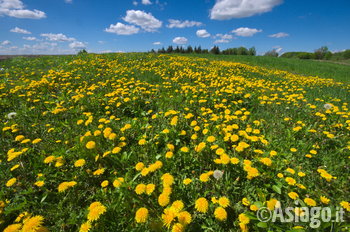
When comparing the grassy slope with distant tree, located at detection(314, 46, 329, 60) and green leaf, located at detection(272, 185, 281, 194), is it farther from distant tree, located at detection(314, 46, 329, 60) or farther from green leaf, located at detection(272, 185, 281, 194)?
distant tree, located at detection(314, 46, 329, 60)

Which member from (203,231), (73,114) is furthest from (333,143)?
(73,114)

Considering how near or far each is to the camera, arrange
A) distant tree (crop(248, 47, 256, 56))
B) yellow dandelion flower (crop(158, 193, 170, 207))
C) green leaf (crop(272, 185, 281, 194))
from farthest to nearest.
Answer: distant tree (crop(248, 47, 256, 56)), green leaf (crop(272, 185, 281, 194)), yellow dandelion flower (crop(158, 193, 170, 207))

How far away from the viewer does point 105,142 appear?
2.77 m

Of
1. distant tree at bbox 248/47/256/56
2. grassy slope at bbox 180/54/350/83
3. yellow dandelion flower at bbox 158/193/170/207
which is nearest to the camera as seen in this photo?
yellow dandelion flower at bbox 158/193/170/207

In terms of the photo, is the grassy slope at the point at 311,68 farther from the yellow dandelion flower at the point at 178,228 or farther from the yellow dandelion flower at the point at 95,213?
the yellow dandelion flower at the point at 95,213

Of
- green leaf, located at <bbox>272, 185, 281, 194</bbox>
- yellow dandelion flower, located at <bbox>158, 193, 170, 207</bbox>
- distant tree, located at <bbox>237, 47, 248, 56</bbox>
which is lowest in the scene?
green leaf, located at <bbox>272, 185, 281, 194</bbox>

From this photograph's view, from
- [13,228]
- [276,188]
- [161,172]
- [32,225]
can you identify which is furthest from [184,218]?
[13,228]

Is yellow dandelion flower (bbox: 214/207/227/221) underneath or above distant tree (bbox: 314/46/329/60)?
underneath

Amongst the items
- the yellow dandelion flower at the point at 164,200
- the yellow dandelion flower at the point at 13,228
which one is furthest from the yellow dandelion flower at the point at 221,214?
the yellow dandelion flower at the point at 13,228

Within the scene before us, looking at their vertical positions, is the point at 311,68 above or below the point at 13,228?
above

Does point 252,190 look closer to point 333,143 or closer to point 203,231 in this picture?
point 203,231

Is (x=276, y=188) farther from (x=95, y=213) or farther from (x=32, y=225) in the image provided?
(x=32, y=225)

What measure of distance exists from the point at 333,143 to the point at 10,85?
962 cm

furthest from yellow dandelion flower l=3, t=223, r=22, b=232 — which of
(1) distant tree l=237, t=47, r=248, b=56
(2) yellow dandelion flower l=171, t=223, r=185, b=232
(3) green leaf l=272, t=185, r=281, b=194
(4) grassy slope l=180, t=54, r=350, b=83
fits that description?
(1) distant tree l=237, t=47, r=248, b=56
